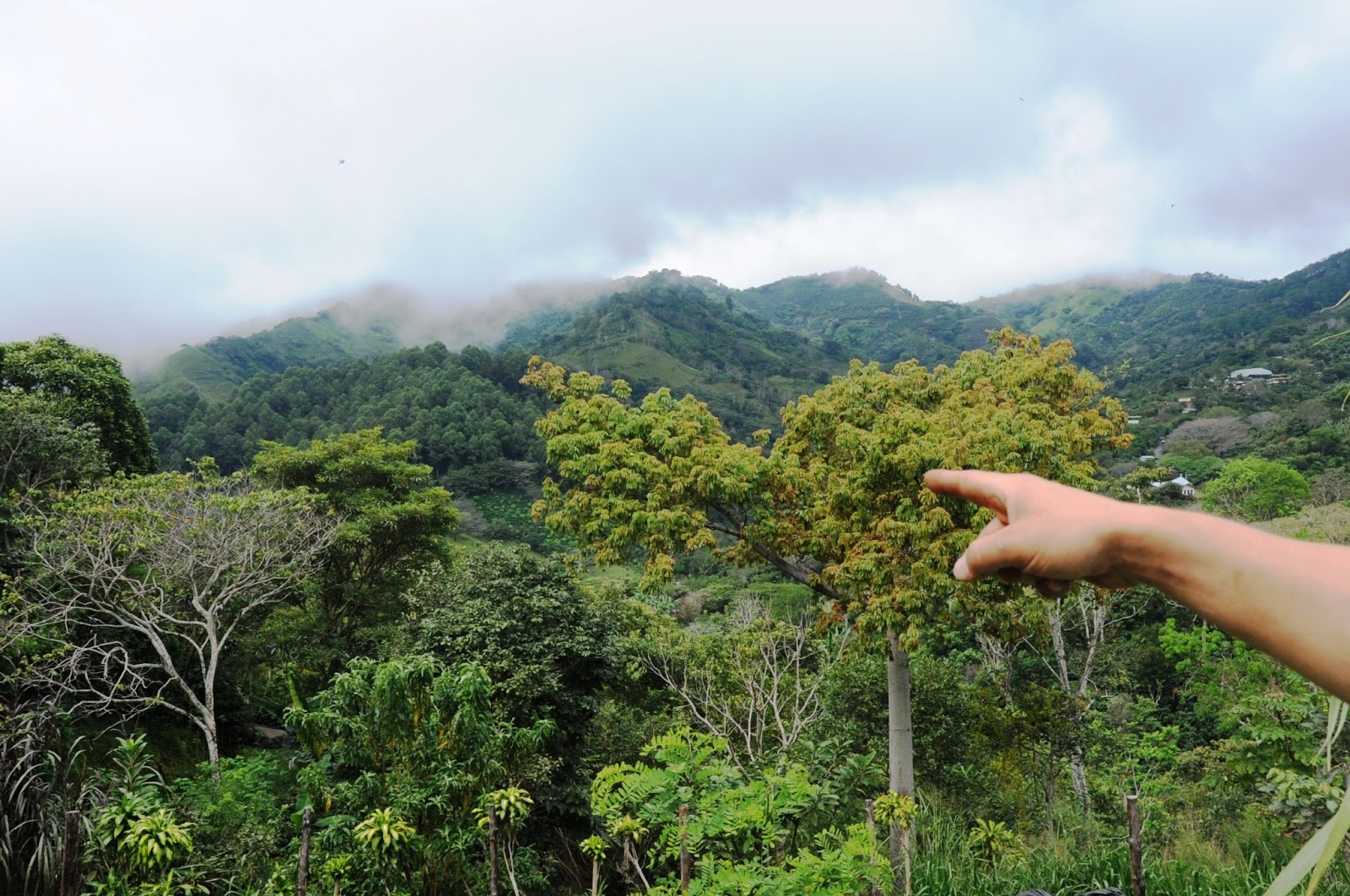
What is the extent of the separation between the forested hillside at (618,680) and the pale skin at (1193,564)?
0.41 feet

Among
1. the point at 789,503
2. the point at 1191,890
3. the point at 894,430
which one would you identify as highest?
the point at 894,430

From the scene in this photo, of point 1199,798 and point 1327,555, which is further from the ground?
point 1327,555

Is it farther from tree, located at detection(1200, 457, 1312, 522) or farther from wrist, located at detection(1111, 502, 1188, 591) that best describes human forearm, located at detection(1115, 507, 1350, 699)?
tree, located at detection(1200, 457, 1312, 522)

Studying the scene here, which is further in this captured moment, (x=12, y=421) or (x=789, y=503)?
(x=12, y=421)

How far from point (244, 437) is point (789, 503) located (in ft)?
166

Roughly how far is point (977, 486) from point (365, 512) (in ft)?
53.0

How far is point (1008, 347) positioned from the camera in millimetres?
8477

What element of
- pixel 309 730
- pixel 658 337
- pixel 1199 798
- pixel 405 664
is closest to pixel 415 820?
pixel 405 664

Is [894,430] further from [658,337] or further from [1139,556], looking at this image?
[658,337]

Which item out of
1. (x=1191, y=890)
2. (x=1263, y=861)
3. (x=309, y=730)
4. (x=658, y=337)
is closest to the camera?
(x=1191, y=890)

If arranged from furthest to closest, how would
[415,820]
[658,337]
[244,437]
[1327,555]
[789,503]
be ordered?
[658,337], [244,437], [789,503], [415,820], [1327,555]

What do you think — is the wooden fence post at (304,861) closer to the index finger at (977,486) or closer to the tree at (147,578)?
the index finger at (977,486)

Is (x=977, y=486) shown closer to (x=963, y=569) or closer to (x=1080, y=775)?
(x=963, y=569)

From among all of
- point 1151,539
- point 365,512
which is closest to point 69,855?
point 1151,539
